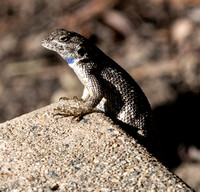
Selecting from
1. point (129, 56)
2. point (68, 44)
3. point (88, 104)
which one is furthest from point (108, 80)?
point (129, 56)

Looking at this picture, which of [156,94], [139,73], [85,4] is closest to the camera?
[156,94]

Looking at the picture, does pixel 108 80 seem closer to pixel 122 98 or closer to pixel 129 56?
pixel 122 98

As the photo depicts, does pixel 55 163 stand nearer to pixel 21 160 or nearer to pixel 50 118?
pixel 21 160

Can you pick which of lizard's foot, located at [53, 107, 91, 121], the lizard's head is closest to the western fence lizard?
the lizard's head

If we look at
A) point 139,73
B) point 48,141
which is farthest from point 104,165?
point 139,73

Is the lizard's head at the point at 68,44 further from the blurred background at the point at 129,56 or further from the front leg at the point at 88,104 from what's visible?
the blurred background at the point at 129,56

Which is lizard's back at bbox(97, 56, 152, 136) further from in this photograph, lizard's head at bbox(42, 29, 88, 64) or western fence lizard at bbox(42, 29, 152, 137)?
lizard's head at bbox(42, 29, 88, 64)

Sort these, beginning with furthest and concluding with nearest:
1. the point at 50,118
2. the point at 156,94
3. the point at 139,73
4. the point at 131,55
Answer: the point at 131,55
the point at 139,73
the point at 156,94
the point at 50,118
